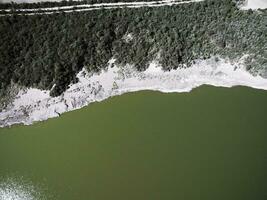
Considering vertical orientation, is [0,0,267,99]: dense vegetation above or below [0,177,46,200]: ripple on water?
above

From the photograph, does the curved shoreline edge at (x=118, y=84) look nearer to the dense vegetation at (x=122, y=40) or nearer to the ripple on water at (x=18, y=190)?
the dense vegetation at (x=122, y=40)

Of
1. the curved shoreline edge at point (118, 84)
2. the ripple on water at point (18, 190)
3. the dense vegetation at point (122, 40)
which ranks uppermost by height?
the dense vegetation at point (122, 40)

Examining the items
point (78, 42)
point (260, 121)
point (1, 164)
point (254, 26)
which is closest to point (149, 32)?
point (78, 42)

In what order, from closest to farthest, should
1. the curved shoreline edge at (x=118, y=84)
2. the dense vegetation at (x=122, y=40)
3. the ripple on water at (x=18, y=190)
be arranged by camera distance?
the ripple on water at (x=18, y=190) < the curved shoreline edge at (x=118, y=84) < the dense vegetation at (x=122, y=40)

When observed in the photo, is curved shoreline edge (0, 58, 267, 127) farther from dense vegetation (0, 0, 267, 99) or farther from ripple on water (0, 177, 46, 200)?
ripple on water (0, 177, 46, 200)

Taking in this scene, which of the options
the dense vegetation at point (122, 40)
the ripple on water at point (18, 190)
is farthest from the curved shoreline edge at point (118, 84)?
Result: the ripple on water at point (18, 190)

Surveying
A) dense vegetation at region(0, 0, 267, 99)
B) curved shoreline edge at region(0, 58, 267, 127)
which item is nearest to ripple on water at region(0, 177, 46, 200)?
curved shoreline edge at region(0, 58, 267, 127)
